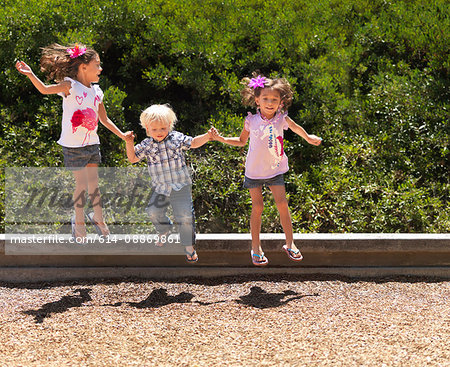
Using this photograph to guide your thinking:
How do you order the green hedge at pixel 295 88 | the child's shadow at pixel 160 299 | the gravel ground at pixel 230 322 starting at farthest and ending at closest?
the green hedge at pixel 295 88
the child's shadow at pixel 160 299
the gravel ground at pixel 230 322

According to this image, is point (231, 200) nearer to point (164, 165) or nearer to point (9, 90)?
point (164, 165)

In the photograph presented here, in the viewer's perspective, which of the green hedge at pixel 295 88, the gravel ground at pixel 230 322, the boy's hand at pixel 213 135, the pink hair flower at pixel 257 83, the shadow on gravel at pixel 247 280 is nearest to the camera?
the gravel ground at pixel 230 322

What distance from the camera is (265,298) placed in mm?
4578

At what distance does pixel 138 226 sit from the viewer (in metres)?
5.39

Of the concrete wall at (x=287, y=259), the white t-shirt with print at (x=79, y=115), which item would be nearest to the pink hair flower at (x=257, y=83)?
the white t-shirt with print at (x=79, y=115)

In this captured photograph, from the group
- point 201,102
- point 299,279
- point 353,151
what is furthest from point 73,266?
point 353,151

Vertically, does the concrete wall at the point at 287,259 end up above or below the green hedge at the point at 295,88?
below

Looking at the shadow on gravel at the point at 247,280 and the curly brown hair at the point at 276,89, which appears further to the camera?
the shadow on gravel at the point at 247,280

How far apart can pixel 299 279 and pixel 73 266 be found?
6.95 feet

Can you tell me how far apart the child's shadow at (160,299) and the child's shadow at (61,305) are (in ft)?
1.09

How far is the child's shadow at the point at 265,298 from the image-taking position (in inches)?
175

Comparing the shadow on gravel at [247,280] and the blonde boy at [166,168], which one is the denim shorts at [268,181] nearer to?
the blonde boy at [166,168]

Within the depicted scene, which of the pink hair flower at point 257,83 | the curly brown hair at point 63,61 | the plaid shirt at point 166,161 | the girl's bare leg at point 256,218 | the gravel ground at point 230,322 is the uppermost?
the curly brown hair at point 63,61

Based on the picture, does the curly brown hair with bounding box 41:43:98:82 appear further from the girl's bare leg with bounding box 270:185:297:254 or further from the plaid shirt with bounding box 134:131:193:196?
the girl's bare leg with bounding box 270:185:297:254
